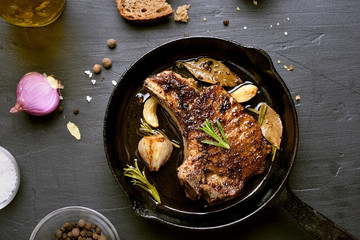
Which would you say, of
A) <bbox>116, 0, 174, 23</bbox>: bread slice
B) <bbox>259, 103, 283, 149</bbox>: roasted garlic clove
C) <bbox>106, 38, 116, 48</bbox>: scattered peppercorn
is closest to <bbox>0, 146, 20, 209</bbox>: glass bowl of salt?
<bbox>106, 38, 116, 48</bbox>: scattered peppercorn

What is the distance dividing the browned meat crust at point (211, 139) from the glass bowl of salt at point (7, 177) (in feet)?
3.07

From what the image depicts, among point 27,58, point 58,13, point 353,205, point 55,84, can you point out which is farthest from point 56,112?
point 353,205

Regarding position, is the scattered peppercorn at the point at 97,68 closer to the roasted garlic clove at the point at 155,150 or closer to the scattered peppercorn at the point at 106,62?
the scattered peppercorn at the point at 106,62

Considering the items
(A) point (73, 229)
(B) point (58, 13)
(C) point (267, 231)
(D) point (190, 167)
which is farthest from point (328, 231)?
(B) point (58, 13)

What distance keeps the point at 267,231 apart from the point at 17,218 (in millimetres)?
1486

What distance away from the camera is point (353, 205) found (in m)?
2.23

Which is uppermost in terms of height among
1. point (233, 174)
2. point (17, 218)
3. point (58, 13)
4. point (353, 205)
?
point (58, 13)

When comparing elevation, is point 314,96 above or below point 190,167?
above

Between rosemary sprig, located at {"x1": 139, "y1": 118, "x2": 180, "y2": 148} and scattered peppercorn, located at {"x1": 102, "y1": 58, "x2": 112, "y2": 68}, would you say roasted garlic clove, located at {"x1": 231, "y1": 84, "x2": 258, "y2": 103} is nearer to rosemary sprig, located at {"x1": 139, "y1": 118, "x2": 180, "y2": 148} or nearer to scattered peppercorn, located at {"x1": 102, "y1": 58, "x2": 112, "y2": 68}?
rosemary sprig, located at {"x1": 139, "y1": 118, "x2": 180, "y2": 148}

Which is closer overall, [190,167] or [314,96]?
[190,167]

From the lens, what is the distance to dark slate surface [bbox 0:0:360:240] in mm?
2221

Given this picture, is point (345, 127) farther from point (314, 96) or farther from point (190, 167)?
point (190, 167)

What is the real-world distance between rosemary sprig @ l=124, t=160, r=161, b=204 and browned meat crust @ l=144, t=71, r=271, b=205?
20 centimetres

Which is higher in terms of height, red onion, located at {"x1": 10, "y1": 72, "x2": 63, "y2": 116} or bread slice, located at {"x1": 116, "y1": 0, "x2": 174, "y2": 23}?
bread slice, located at {"x1": 116, "y1": 0, "x2": 174, "y2": 23}
